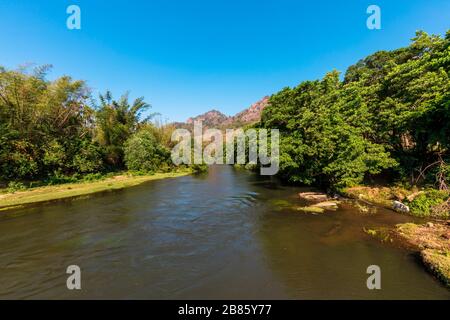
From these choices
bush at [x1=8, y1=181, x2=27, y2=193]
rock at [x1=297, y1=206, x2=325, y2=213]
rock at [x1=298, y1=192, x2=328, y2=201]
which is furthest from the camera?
bush at [x1=8, y1=181, x2=27, y2=193]

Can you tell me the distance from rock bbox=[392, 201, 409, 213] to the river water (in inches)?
29.5

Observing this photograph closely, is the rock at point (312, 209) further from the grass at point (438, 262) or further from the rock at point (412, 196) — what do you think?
the grass at point (438, 262)

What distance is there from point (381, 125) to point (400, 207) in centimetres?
727

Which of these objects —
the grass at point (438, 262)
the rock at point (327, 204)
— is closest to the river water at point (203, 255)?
the grass at point (438, 262)

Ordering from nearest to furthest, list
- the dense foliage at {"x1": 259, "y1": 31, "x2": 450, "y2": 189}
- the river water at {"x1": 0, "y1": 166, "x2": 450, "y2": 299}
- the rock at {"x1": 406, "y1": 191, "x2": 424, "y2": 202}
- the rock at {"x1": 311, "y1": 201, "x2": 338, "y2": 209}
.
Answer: the river water at {"x1": 0, "y1": 166, "x2": 450, "y2": 299} → the rock at {"x1": 406, "y1": 191, "x2": 424, "y2": 202} → the dense foliage at {"x1": 259, "y1": 31, "x2": 450, "y2": 189} → the rock at {"x1": 311, "y1": 201, "x2": 338, "y2": 209}

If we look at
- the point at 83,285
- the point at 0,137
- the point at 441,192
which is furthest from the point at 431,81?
the point at 0,137

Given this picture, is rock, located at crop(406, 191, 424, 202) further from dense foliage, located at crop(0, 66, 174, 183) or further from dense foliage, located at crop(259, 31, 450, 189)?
A: dense foliage, located at crop(0, 66, 174, 183)

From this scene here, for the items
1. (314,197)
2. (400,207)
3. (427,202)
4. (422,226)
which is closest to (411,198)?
(427,202)

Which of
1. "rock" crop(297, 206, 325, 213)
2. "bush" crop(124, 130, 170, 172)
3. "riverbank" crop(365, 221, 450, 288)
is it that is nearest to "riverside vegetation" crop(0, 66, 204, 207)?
"bush" crop(124, 130, 170, 172)

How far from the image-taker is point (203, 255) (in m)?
9.43

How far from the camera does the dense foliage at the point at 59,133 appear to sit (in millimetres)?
24727

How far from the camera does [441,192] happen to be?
44.6 ft

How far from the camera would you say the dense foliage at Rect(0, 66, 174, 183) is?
81.1 ft
